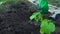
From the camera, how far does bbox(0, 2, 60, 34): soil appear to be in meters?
2.54

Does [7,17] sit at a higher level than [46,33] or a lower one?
lower

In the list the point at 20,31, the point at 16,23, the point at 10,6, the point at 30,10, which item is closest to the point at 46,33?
the point at 20,31

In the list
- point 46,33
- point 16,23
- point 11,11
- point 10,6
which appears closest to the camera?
point 46,33

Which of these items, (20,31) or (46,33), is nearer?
(46,33)

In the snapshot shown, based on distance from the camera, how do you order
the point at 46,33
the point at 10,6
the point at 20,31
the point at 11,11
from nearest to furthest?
1. the point at 46,33
2. the point at 20,31
3. the point at 11,11
4. the point at 10,6

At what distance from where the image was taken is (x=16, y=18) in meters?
2.90

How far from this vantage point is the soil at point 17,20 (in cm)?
254

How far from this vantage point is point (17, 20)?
2.84 metres

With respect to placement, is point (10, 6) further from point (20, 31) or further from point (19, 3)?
point (20, 31)

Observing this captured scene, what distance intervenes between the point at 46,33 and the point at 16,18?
1.55 meters

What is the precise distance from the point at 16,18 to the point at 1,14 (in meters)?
0.32

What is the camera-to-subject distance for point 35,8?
331 centimetres

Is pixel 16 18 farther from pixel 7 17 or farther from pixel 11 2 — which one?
pixel 11 2

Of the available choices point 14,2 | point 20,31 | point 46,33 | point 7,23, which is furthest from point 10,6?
point 46,33
